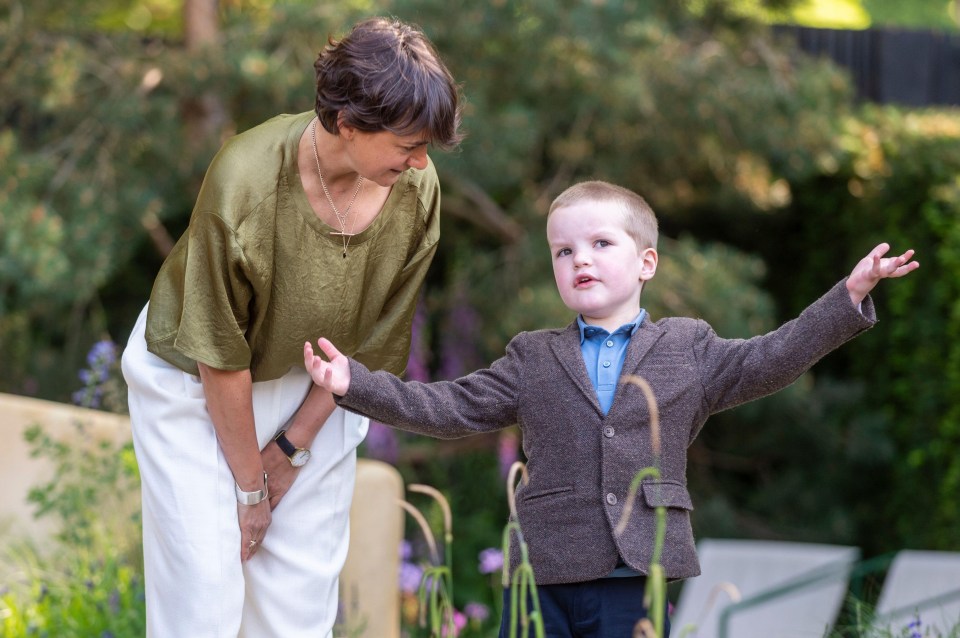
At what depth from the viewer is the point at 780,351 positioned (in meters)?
1.91

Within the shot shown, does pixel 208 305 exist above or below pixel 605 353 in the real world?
above

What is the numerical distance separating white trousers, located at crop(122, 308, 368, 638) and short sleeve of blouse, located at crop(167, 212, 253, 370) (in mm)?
147

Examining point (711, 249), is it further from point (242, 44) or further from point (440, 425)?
point (440, 425)

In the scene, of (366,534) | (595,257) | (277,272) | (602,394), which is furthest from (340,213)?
(366,534)

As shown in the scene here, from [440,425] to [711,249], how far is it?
3.40m

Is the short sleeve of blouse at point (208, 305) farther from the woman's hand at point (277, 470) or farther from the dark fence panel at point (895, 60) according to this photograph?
the dark fence panel at point (895, 60)

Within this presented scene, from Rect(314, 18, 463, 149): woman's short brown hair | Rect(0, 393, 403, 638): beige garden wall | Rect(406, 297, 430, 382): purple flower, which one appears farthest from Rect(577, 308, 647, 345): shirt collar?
Rect(406, 297, 430, 382): purple flower

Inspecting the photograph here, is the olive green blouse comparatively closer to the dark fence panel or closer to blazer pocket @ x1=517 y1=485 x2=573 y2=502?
blazer pocket @ x1=517 y1=485 x2=573 y2=502

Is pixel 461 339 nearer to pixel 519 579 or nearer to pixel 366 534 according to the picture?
pixel 366 534

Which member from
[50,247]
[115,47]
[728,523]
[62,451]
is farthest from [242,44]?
[728,523]

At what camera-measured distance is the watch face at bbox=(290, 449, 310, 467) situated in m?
2.16

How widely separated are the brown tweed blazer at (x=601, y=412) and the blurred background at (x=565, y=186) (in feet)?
8.04

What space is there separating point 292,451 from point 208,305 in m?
0.36

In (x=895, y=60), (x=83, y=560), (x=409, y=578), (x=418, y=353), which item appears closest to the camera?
(x=83, y=560)
